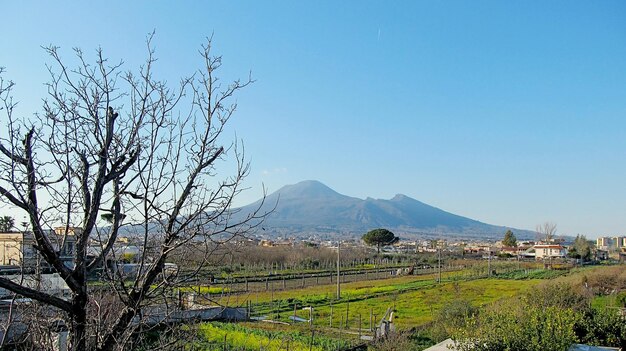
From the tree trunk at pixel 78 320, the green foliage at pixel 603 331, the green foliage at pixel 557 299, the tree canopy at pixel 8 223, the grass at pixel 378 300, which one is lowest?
the grass at pixel 378 300

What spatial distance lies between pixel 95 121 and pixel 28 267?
1369 millimetres

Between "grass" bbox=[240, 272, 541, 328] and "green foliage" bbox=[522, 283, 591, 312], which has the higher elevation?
"green foliage" bbox=[522, 283, 591, 312]

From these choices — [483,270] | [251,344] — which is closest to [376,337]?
[251,344]

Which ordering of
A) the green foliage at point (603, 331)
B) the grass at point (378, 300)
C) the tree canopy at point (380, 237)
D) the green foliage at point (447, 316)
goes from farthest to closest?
the tree canopy at point (380, 237) < the grass at point (378, 300) < the green foliage at point (447, 316) < the green foliage at point (603, 331)

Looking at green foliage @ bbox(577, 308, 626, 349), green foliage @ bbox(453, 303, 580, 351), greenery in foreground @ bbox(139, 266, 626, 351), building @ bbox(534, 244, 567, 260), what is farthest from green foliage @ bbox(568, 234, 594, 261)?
green foliage @ bbox(453, 303, 580, 351)

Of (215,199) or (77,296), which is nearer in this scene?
(77,296)

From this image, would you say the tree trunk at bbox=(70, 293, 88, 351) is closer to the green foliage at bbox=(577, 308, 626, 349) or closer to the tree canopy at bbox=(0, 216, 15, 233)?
the tree canopy at bbox=(0, 216, 15, 233)

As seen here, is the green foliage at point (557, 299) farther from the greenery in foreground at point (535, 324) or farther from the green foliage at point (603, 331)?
the green foliage at point (603, 331)

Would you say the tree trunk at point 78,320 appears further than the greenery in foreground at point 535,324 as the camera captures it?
No

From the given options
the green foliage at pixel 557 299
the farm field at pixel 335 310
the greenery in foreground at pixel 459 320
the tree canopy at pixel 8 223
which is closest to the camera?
the tree canopy at pixel 8 223

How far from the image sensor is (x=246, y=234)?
286 cm

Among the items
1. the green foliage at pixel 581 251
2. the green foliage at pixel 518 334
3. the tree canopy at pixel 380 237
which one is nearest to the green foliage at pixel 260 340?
the green foliage at pixel 518 334

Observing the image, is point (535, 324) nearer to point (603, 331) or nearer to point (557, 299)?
point (603, 331)

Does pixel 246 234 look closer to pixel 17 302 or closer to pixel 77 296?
pixel 77 296
